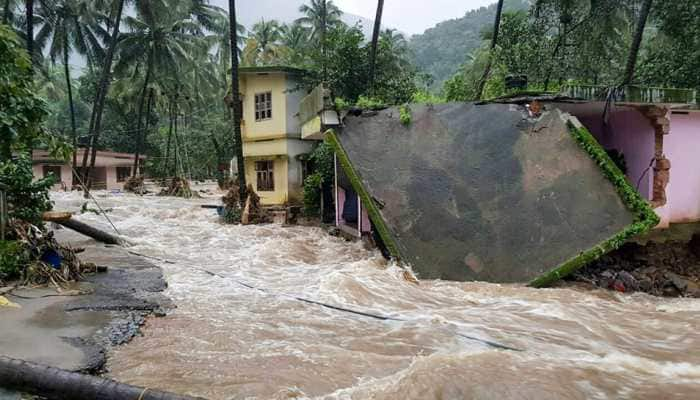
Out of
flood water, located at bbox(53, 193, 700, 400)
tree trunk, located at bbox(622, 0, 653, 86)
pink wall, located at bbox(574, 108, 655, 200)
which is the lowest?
flood water, located at bbox(53, 193, 700, 400)

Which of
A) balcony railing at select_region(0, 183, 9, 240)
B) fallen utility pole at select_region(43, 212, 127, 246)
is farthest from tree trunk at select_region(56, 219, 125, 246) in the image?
balcony railing at select_region(0, 183, 9, 240)

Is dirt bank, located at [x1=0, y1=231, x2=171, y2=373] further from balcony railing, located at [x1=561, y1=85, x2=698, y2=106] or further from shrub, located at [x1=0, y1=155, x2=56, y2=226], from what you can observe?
balcony railing, located at [x1=561, y1=85, x2=698, y2=106]

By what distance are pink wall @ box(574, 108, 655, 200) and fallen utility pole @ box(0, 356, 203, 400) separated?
30.7 ft

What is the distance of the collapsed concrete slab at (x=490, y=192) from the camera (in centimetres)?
795

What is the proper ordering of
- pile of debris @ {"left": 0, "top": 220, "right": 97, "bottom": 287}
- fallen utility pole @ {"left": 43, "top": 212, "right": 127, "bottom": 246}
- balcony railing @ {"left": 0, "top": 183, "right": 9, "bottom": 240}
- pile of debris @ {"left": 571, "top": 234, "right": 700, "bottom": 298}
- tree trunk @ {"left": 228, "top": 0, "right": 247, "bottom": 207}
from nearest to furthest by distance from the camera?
pile of debris @ {"left": 0, "top": 220, "right": 97, "bottom": 287} < balcony railing @ {"left": 0, "top": 183, "right": 9, "bottom": 240} < pile of debris @ {"left": 571, "top": 234, "right": 700, "bottom": 298} < fallen utility pole @ {"left": 43, "top": 212, "right": 127, "bottom": 246} < tree trunk @ {"left": 228, "top": 0, "right": 247, "bottom": 207}

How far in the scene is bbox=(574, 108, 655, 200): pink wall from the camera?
9.45 metres

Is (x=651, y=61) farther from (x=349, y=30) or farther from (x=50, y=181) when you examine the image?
(x=50, y=181)

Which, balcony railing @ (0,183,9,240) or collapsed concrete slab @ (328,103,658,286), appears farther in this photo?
collapsed concrete slab @ (328,103,658,286)

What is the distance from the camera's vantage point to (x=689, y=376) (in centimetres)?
470

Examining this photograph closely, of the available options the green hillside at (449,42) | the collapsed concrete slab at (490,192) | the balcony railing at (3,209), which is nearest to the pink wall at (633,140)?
the collapsed concrete slab at (490,192)

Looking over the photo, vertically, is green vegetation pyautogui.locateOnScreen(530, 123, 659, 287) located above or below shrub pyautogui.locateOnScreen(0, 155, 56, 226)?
below

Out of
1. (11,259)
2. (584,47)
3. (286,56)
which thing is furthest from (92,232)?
(286,56)

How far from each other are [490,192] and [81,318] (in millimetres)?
6673

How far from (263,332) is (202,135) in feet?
125
